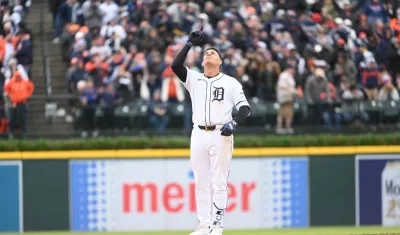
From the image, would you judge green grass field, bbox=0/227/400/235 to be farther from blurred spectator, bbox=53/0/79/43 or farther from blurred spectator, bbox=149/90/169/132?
blurred spectator, bbox=53/0/79/43

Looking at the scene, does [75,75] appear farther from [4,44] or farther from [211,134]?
[211,134]

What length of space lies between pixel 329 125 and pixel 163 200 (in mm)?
3442

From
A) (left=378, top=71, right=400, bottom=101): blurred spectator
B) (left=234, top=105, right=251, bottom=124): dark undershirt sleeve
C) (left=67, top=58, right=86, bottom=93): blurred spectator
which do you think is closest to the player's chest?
(left=234, top=105, right=251, bottom=124): dark undershirt sleeve

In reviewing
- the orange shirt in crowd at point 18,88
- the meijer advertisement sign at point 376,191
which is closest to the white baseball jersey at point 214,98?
the meijer advertisement sign at point 376,191

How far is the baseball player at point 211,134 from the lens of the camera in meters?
13.5

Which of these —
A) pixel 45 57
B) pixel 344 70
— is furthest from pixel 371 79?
pixel 45 57

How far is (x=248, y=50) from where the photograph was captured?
2209cm

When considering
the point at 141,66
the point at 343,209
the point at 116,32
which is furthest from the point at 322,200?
the point at 116,32

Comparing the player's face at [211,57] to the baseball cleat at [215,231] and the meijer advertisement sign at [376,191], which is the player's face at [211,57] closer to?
the baseball cleat at [215,231]

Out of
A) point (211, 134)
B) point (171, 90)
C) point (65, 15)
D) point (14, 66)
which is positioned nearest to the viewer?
point (211, 134)

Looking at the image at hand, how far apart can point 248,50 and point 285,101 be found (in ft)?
8.60

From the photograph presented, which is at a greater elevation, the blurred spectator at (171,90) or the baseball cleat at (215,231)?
the blurred spectator at (171,90)

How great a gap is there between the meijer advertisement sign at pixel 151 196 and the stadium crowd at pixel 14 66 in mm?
1451

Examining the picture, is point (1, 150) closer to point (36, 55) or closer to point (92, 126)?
point (92, 126)
